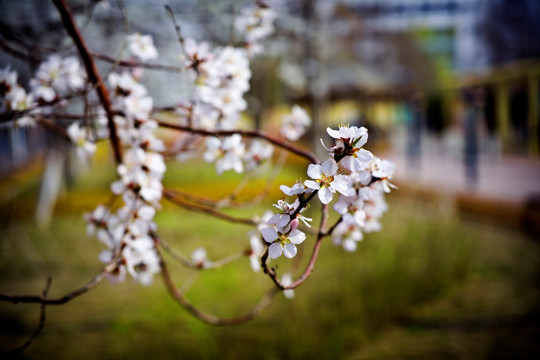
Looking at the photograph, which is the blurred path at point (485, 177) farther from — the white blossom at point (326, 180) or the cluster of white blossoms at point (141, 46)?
the white blossom at point (326, 180)

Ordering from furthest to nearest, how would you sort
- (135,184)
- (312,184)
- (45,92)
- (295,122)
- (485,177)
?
1. (485,177)
2. (295,122)
3. (45,92)
4. (135,184)
5. (312,184)

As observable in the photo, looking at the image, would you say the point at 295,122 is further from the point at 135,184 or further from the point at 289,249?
the point at 289,249

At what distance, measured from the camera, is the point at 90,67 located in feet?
4.55

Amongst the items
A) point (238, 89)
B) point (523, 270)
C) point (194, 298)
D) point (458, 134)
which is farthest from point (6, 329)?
point (458, 134)

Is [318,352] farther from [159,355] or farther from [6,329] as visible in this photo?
[6,329]

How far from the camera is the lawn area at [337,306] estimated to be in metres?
2.78

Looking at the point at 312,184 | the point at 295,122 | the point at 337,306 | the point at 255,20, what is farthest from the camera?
the point at 337,306

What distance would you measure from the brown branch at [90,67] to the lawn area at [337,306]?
3.43 feet

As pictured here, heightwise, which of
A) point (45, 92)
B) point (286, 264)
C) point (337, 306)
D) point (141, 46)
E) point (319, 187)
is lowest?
point (337, 306)

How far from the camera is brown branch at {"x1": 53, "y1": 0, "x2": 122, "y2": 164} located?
4.26 feet

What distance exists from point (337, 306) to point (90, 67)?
2344 mm

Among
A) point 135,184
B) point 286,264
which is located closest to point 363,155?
point 135,184

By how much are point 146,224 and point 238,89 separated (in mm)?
592

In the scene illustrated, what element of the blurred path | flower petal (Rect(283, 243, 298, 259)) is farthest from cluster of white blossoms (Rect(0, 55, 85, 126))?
the blurred path
